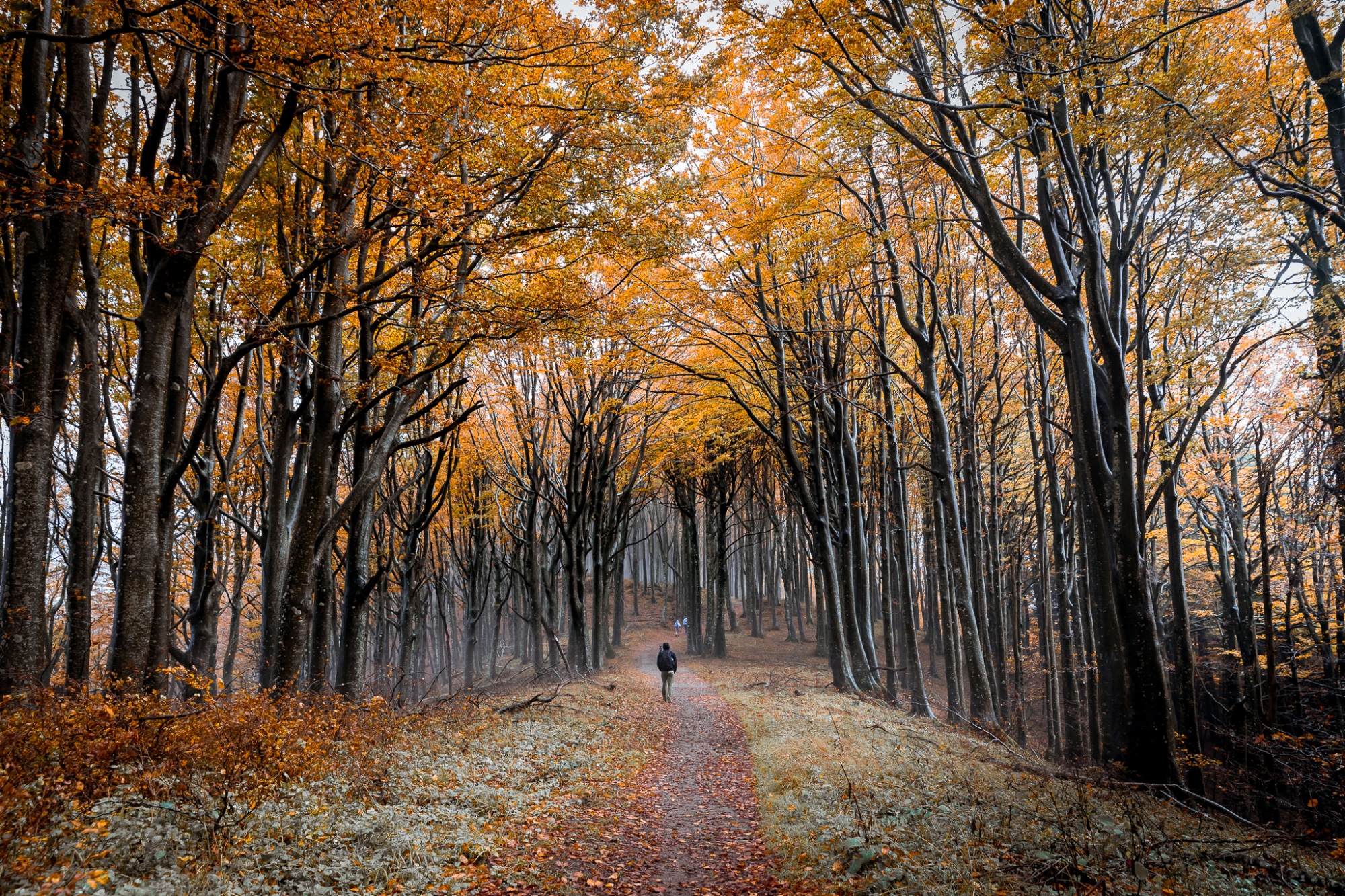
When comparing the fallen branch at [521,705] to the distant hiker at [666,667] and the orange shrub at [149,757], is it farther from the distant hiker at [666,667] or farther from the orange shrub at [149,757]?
the orange shrub at [149,757]

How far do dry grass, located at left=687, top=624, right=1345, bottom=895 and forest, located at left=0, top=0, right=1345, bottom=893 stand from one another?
101mm

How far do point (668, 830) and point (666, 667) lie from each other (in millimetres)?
9020

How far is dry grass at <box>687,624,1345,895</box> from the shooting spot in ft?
14.0

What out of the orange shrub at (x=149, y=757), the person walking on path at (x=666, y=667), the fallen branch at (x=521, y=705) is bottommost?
the person walking on path at (x=666, y=667)

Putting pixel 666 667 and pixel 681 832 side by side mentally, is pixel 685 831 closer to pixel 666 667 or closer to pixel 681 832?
pixel 681 832

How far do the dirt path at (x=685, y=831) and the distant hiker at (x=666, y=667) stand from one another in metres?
4.12

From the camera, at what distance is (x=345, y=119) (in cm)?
705

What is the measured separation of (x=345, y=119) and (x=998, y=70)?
24.2ft

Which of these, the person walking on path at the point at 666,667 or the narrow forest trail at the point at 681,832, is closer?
the narrow forest trail at the point at 681,832

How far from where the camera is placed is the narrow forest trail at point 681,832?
213 inches

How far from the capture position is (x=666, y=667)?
15.8m

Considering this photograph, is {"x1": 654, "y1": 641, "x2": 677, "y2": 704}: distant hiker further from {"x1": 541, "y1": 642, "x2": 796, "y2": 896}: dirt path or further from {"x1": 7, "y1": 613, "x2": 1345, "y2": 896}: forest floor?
{"x1": 7, "y1": 613, "x2": 1345, "y2": 896}: forest floor

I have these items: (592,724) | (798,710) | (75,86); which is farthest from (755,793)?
(75,86)

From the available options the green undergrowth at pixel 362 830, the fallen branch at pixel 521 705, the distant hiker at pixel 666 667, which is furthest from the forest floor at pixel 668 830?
the distant hiker at pixel 666 667
